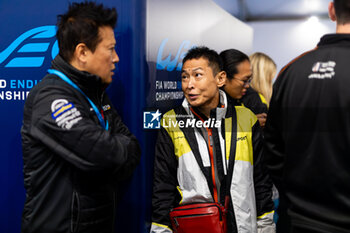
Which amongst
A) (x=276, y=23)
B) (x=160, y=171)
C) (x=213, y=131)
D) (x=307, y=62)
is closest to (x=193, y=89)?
(x=213, y=131)

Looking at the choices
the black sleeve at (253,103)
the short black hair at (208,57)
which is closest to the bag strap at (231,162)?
the short black hair at (208,57)

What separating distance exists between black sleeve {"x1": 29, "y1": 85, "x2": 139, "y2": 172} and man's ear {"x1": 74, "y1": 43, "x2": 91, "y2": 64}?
6.3 inches

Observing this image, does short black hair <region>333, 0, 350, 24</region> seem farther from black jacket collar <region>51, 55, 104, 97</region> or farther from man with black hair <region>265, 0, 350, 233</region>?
black jacket collar <region>51, 55, 104, 97</region>

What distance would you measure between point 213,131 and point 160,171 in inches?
14.1

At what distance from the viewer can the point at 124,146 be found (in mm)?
1435

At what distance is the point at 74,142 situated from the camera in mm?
1302

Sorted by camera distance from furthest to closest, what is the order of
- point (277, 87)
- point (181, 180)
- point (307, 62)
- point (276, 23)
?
point (276, 23), point (181, 180), point (277, 87), point (307, 62)

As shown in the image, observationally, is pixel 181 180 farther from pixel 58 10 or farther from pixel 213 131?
pixel 58 10

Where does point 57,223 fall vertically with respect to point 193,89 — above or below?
below

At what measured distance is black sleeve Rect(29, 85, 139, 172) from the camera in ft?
4.27

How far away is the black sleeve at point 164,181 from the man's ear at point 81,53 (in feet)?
2.05

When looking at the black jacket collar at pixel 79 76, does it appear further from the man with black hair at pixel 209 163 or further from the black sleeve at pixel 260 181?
the black sleeve at pixel 260 181

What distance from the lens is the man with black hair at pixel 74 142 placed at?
4.30 ft

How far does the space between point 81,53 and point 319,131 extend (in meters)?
1.00
